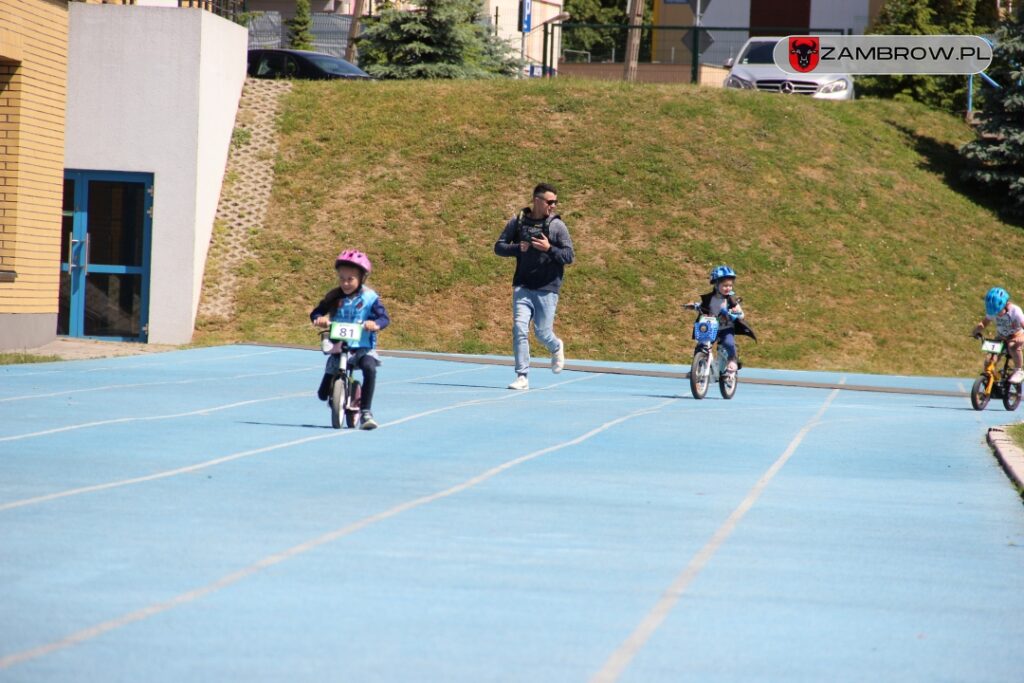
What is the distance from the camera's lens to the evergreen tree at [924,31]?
44.7m

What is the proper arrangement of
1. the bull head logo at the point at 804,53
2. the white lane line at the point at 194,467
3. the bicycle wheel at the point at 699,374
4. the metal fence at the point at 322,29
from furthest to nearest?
1. the metal fence at the point at 322,29
2. the bull head logo at the point at 804,53
3. the bicycle wheel at the point at 699,374
4. the white lane line at the point at 194,467

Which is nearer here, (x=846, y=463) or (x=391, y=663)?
(x=391, y=663)

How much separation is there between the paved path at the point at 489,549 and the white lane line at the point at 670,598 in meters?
0.02

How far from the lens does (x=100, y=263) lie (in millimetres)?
26938

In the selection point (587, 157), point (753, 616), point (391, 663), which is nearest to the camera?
point (391, 663)

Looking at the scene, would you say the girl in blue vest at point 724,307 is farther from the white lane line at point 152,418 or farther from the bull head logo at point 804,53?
the bull head logo at point 804,53

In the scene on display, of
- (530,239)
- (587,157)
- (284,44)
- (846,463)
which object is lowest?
(846,463)

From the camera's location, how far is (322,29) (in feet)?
214

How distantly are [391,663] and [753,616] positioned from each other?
175 centimetres

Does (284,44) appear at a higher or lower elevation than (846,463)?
higher

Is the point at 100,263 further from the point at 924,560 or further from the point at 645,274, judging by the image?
the point at 924,560

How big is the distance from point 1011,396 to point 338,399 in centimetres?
1016

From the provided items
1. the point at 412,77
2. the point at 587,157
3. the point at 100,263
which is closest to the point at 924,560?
the point at 100,263

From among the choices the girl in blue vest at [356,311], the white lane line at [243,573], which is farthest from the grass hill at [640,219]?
the white lane line at [243,573]
